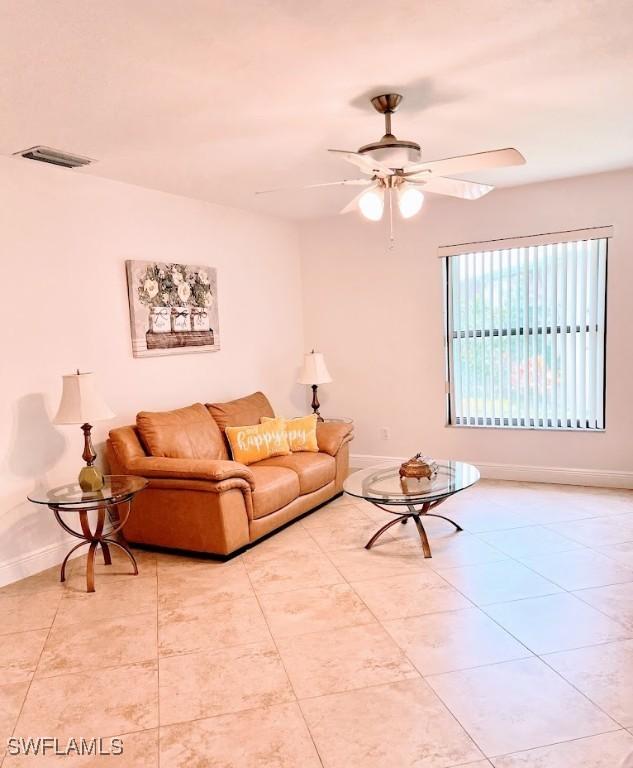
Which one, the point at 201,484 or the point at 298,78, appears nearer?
the point at 298,78

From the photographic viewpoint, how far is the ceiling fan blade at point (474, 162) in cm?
264

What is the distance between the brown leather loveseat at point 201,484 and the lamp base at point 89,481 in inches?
12.8

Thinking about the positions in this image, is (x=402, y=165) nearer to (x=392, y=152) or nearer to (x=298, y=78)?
(x=392, y=152)

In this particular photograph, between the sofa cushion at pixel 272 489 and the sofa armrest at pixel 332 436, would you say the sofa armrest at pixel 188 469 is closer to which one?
the sofa cushion at pixel 272 489

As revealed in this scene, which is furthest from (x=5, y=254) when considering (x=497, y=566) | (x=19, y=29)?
(x=497, y=566)

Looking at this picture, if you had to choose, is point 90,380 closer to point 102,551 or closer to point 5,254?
point 5,254

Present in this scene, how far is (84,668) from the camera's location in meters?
2.57

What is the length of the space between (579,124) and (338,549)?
2952mm

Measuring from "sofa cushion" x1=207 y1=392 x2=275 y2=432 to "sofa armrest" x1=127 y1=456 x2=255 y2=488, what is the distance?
0.89 meters

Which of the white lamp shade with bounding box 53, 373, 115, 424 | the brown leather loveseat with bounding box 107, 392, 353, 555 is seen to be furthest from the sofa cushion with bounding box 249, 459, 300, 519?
the white lamp shade with bounding box 53, 373, 115, 424

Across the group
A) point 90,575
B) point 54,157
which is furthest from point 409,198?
point 90,575

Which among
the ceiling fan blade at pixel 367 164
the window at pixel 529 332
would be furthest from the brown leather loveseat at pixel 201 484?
the ceiling fan blade at pixel 367 164

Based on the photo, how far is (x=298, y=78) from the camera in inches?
101

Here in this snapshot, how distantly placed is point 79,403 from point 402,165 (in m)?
2.21
